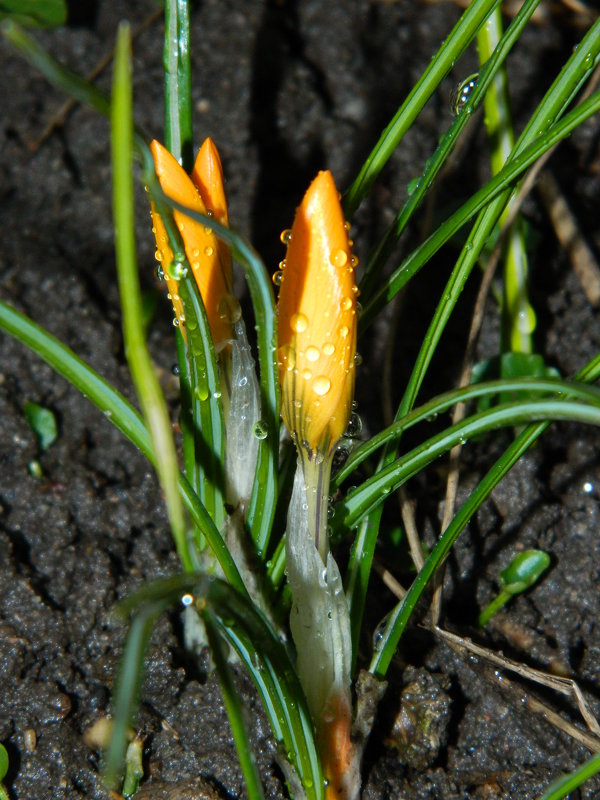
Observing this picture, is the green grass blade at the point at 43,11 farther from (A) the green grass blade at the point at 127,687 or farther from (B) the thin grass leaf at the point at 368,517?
(A) the green grass blade at the point at 127,687

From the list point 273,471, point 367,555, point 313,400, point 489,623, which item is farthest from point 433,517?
point 313,400

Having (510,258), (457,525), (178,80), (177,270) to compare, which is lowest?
(457,525)

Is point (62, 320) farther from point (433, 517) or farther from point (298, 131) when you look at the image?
point (433, 517)

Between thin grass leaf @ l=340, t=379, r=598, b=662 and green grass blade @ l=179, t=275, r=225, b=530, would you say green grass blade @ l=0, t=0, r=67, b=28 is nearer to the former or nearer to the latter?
green grass blade @ l=179, t=275, r=225, b=530

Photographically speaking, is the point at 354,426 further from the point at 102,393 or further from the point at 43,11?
the point at 43,11

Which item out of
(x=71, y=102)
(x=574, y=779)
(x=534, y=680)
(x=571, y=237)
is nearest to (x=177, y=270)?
(x=574, y=779)

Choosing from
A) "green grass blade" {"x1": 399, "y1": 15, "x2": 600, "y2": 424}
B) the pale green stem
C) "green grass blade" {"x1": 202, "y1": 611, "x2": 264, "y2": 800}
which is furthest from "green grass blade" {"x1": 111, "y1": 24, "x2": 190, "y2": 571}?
the pale green stem

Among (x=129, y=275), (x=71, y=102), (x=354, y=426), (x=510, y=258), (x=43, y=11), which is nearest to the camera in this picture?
(x=129, y=275)

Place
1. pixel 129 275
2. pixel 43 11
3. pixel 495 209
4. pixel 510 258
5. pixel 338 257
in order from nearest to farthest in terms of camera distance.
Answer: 1. pixel 129 275
2. pixel 338 257
3. pixel 495 209
4. pixel 510 258
5. pixel 43 11
